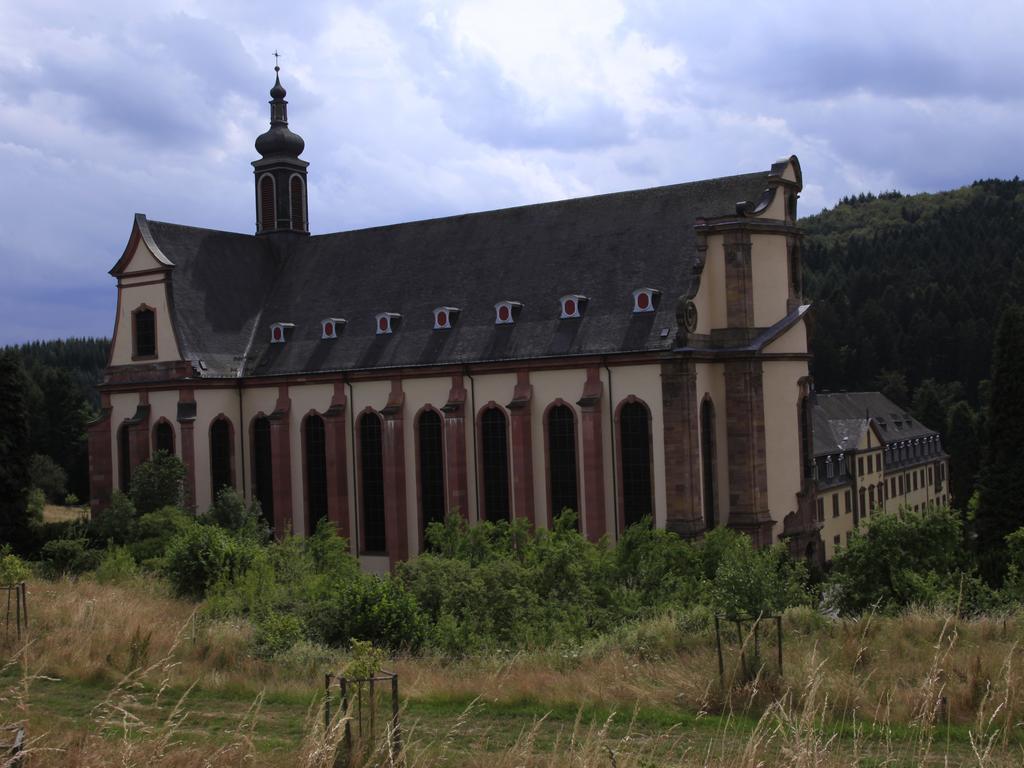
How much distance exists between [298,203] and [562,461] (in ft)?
68.8

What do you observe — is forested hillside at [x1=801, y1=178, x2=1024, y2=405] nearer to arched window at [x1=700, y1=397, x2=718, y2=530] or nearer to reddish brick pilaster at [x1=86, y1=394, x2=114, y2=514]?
arched window at [x1=700, y1=397, x2=718, y2=530]

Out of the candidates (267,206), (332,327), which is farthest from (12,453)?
(267,206)

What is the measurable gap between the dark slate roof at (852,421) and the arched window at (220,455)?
37.1 metres

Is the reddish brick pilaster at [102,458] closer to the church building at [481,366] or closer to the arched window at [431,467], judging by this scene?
the church building at [481,366]

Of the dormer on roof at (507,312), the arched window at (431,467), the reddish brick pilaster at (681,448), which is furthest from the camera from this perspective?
the arched window at (431,467)

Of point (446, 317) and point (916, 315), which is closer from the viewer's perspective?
point (446, 317)

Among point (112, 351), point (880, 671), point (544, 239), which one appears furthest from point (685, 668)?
point (112, 351)

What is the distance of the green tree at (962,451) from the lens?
3285 inches

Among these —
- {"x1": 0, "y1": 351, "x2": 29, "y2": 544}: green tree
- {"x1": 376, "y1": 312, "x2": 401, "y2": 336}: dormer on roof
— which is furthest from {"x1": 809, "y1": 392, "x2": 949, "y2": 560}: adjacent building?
{"x1": 0, "y1": 351, "x2": 29, "y2": 544}: green tree

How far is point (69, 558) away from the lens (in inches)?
1357

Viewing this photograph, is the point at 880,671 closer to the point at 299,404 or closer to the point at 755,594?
the point at 755,594

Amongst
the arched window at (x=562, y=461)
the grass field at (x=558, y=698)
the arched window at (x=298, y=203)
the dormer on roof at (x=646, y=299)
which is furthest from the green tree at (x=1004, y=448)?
the grass field at (x=558, y=698)

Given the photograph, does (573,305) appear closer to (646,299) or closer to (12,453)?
(646,299)

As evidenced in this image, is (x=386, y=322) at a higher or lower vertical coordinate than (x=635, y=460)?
higher
